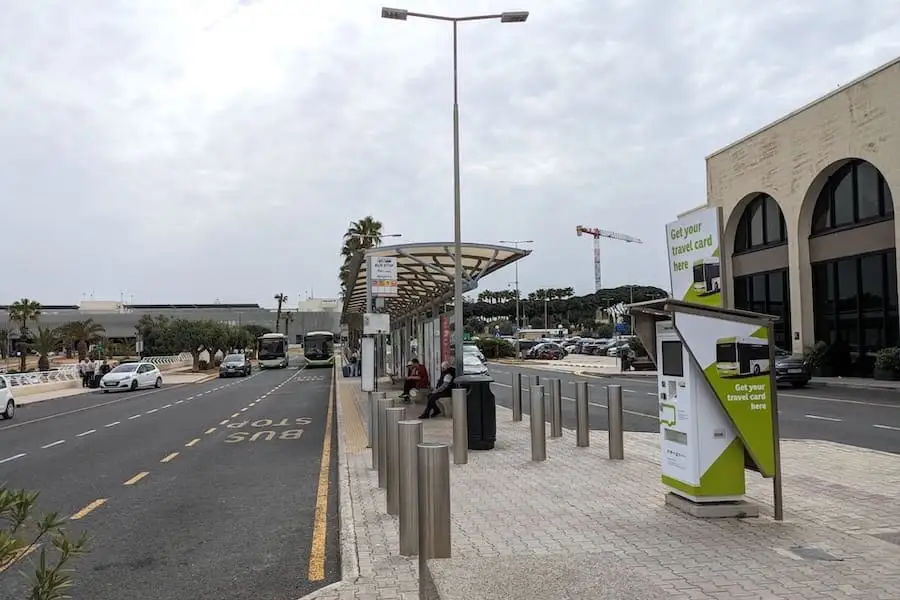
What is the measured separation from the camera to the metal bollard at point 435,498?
197 inches

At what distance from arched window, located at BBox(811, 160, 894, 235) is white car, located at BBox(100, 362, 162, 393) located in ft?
103

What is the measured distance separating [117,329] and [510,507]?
11463 cm

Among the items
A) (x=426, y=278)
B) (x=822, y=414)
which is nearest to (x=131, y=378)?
(x=426, y=278)

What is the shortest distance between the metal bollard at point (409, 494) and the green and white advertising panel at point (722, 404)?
2507 mm

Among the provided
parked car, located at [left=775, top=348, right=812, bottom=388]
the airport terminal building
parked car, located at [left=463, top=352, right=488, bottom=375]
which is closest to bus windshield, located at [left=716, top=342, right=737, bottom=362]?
parked car, located at [left=463, top=352, right=488, bottom=375]

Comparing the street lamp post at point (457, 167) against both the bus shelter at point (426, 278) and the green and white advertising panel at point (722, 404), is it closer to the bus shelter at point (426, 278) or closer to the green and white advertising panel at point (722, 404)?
the bus shelter at point (426, 278)

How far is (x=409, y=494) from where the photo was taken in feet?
18.2

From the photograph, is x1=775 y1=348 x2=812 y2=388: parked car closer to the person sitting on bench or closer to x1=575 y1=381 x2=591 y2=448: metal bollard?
the person sitting on bench

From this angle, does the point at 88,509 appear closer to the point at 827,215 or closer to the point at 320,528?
the point at 320,528

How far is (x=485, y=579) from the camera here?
5012mm

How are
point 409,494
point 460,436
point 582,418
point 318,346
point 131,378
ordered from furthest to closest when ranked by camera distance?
point 318,346 → point 131,378 → point 582,418 → point 460,436 → point 409,494

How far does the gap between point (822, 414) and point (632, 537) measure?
1248 centimetres

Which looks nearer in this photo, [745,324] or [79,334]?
[745,324]

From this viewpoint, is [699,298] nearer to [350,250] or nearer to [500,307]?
[350,250]
